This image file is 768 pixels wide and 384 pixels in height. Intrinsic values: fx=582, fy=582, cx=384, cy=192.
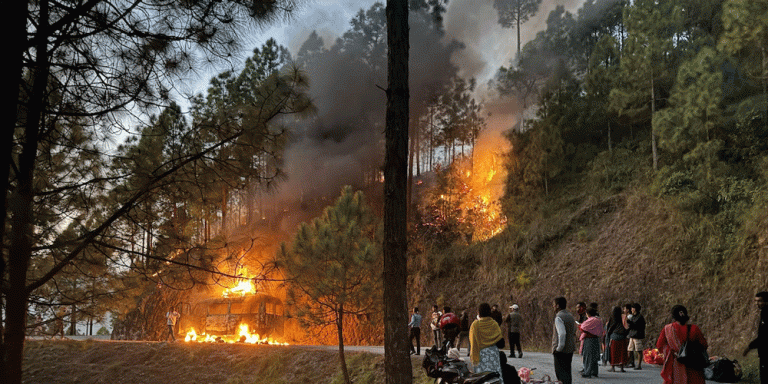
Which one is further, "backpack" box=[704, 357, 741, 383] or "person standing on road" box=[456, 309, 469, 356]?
"person standing on road" box=[456, 309, 469, 356]

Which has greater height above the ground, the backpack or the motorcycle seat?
the motorcycle seat

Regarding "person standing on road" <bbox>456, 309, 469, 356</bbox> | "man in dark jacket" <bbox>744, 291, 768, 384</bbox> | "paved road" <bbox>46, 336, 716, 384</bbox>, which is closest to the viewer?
"man in dark jacket" <bbox>744, 291, 768, 384</bbox>

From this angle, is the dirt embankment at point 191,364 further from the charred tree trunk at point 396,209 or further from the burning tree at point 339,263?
the charred tree trunk at point 396,209

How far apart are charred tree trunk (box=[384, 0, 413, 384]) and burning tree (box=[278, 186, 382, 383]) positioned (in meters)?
10.4

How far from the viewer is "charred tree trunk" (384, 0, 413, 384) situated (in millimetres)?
7934

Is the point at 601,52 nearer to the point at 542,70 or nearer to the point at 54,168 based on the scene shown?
the point at 542,70

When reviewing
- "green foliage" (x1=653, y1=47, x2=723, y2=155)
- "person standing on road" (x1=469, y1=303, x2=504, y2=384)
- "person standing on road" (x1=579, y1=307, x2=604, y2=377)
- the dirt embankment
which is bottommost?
the dirt embankment

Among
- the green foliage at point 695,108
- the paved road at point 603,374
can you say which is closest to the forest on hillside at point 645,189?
the green foliage at point 695,108

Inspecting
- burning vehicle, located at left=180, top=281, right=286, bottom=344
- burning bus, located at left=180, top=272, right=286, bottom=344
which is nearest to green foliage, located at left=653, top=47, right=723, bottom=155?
burning vehicle, located at left=180, top=281, right=286, bottom=344

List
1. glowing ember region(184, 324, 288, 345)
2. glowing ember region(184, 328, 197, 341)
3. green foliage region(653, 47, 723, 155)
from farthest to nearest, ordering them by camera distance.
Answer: glowing ember region(184, 324, 288, 345) → glowing ember region(184, 328, 197, 341) → green foliage region(653, 47, 723, 155)

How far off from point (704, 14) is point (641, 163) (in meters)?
8.83

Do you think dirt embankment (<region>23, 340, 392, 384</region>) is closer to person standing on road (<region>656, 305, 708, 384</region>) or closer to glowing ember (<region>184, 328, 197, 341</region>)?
glowing ember (<region>184, 328, 197, 341</region>)

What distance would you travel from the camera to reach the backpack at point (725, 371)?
12867 millimetres

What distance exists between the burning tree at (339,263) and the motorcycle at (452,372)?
7.97 m
